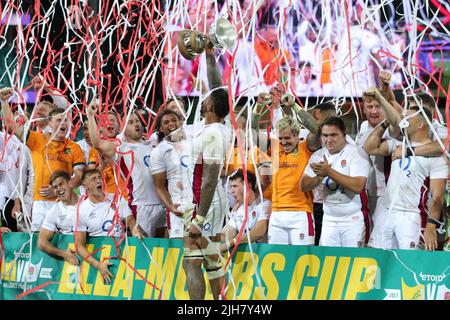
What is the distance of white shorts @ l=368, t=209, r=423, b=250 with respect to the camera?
513 centimetres

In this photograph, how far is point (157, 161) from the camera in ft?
19.1

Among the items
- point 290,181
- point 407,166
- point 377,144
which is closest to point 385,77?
point 377,144

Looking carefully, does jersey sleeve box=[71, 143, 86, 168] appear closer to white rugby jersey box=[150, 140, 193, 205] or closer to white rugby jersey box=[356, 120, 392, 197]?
white rugby jersey box=[150, 140, 193, 205]

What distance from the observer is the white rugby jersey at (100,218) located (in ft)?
18.8

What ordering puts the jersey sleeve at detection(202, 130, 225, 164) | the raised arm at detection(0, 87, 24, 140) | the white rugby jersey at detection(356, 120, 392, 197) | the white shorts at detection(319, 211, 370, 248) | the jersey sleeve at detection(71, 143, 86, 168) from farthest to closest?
the jersey sleeve at detection(71, 143, 86, 168) → the raised arm at detection(0, 87, 24, 140) → the white rugby jersey at detection(356, 120, 392, 197) → the white shorts at detection(319, 211, 370, 248) → the jersey sleeve at detection(202, 130, 225, 164)

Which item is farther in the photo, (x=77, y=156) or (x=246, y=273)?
(x=77, y=156)

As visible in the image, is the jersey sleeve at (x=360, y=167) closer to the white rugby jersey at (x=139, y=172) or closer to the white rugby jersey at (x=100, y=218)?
the white rugby jersey at (x=139, y=172)

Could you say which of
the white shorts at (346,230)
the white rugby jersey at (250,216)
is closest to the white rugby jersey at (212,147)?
the white rugby jersey at (250,216)

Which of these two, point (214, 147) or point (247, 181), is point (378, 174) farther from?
point (214, 147)

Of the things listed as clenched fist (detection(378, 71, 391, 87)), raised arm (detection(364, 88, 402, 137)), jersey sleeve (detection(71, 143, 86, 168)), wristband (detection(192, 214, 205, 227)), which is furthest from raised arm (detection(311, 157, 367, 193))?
jersey sleeve (detection(71, 143, 86, 168))

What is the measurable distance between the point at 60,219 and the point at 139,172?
603 mm

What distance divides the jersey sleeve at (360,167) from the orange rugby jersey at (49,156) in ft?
6.68

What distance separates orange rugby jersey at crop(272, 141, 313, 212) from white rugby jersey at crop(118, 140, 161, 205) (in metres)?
0.89

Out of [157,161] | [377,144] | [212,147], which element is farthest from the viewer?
[157,161]
